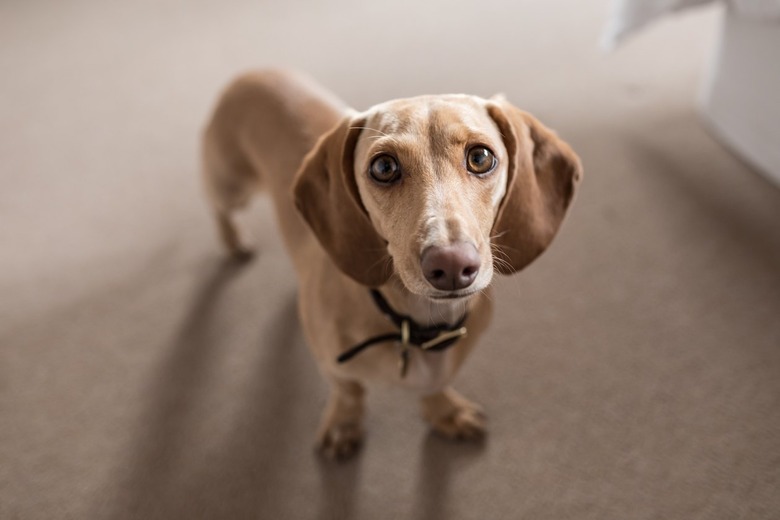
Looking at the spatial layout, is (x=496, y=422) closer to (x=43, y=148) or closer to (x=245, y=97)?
(x=245, y=97)

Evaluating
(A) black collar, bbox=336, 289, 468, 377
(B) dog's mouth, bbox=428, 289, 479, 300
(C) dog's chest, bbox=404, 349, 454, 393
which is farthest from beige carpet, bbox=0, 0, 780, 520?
(B) dog's mouth, bbox=428, 289, 479, 300

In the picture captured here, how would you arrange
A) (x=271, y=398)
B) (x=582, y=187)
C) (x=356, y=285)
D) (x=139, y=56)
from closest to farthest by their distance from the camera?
(x=356, y=285), (x=271, y=398), (x=582, y=187), (x=139, y=56)

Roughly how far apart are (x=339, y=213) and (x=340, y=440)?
2.23 ft

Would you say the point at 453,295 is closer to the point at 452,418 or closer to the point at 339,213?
the point at 339,213

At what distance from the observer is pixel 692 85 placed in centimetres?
254

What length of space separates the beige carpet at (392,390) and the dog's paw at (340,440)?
0.04m

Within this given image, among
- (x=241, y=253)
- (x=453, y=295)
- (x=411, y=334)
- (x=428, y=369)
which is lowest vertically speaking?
(x=241, y=253)

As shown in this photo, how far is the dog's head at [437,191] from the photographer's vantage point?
93cm

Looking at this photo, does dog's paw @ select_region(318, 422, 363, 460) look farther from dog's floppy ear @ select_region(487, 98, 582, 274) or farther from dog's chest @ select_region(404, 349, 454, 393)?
dog's floppy ear @ select_region(487, 98, 582, 274)

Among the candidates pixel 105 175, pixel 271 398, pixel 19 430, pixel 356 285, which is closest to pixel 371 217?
pixel 356 285

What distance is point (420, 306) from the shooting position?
1208mm

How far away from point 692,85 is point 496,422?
5.54 ft

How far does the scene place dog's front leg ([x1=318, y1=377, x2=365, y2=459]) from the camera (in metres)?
1.53

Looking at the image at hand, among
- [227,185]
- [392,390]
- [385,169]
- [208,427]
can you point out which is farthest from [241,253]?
[385,169]
